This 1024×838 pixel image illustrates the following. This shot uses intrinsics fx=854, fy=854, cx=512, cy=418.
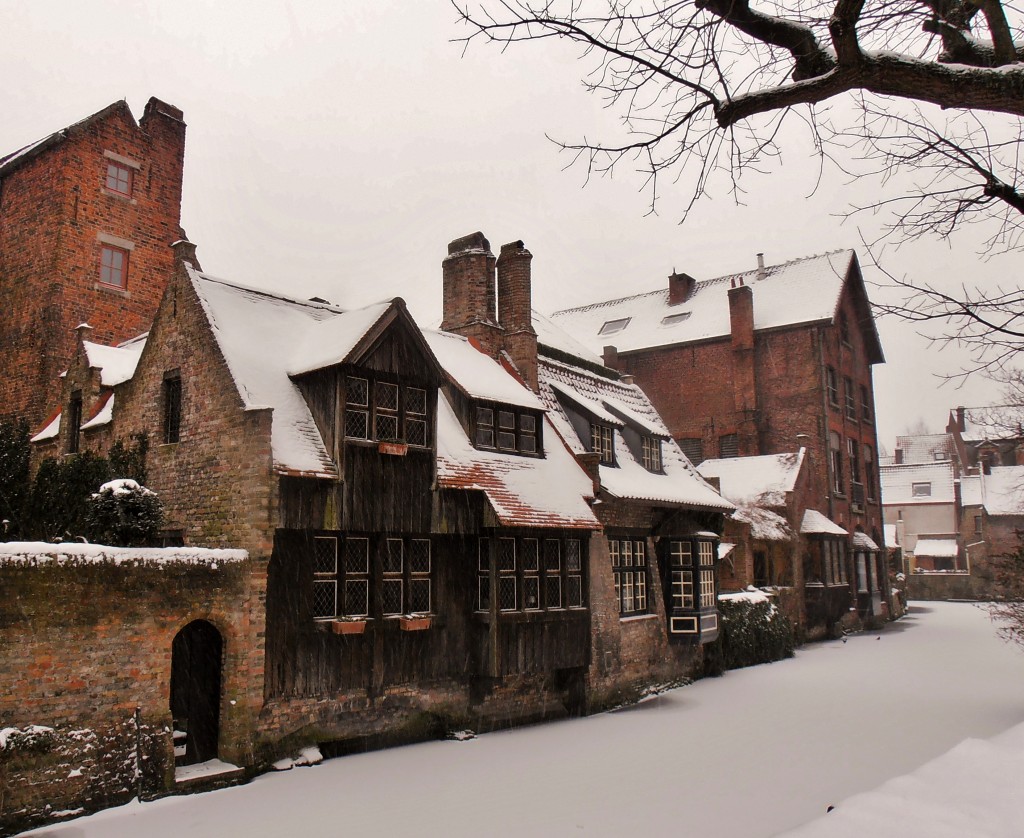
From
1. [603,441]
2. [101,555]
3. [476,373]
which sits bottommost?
[101,555]

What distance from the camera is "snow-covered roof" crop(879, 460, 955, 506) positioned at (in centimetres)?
6072

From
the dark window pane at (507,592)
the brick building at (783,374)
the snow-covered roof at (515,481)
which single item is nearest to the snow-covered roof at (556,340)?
the snow-covered roof at (515,481)

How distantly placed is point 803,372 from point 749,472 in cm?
592

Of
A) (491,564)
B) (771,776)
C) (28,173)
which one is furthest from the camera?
(28,173)

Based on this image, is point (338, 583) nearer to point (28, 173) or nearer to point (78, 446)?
point (78, 446)

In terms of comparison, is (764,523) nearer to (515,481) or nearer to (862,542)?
(862,542)

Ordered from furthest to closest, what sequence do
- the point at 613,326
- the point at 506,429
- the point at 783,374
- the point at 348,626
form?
the point at 613,326 → the point at 783,374 → the point at 506,429 → the point at 348,626

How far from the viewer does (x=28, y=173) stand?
26312 millimetres

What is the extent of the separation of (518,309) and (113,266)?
13.1 meters

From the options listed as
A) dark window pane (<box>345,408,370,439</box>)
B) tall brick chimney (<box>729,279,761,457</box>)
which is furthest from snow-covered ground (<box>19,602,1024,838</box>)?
tall brick chimney (<box>729,279,761,457</box>)

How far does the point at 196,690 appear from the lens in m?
14.4

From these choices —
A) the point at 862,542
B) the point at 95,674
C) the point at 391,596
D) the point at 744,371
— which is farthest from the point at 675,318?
the point at 95,674

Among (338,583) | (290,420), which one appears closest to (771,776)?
(338,583)

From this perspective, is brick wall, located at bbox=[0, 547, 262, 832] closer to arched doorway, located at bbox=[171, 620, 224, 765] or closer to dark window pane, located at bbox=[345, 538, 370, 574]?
arched doorway, located at bbox=[171, 620, 224, 765]
